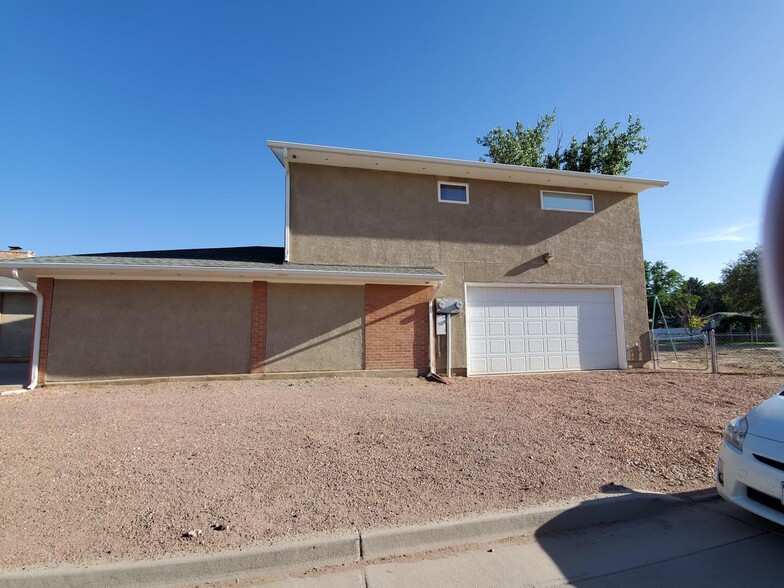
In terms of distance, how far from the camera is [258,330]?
9.19 m

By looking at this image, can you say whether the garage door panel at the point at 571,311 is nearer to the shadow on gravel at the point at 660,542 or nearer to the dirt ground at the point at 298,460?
the dirt ground at the point at 298,460

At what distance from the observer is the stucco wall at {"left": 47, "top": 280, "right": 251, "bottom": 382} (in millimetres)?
8539

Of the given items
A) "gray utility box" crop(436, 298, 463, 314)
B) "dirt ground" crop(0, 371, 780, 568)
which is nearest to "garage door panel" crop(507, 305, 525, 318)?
"gray utility box" crop(436, 298, 463, 314)

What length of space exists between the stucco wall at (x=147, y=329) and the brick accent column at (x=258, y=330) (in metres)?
0.11

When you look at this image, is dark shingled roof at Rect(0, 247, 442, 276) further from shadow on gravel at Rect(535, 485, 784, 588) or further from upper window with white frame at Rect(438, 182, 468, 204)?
shadow on gravel at Rect(535, 485, 784, 588)

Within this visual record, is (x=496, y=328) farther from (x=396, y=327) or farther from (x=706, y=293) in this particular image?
(x=706, y=293)

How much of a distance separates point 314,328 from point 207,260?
2.84 meters

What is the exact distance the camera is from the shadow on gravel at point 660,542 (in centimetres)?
259

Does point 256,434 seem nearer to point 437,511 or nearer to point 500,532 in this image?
point 437,511

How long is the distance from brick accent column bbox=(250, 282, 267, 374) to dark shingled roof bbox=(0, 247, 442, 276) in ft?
2.15

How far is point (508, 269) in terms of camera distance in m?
11.1

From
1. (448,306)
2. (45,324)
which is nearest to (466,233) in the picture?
(448,306)

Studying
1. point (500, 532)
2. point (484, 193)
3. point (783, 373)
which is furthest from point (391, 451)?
point (783, 373)

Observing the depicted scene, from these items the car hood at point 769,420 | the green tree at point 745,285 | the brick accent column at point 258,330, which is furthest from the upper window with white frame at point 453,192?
the green tree at point 745,285
